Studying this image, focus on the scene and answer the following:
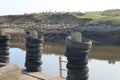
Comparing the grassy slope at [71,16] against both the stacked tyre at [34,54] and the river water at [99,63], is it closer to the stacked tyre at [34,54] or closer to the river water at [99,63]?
the river water at [99,63]

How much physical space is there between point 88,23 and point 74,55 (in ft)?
115

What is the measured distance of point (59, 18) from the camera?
188ft

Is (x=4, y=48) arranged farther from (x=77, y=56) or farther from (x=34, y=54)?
(x=77, y=56)

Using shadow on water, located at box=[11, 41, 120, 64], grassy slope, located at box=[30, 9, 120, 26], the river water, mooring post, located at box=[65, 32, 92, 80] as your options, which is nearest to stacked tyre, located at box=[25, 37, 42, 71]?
mooring post, located at box=[65, 32, 92, 80]

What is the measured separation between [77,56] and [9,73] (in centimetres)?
232

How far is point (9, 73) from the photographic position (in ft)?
34.3

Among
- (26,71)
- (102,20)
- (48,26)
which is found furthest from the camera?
(48,26)

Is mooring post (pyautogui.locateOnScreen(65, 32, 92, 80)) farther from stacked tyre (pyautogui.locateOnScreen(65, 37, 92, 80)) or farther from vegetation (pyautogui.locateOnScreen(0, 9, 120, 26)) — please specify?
vegetation (pyautogui.locateOnScreen(0, 9, 120, 26))

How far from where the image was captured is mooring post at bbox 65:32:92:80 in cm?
1106

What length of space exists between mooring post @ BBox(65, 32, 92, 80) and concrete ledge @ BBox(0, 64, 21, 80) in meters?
1.80

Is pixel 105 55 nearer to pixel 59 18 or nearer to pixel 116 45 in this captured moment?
pixel 116 45

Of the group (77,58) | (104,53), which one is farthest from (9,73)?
(104,53)

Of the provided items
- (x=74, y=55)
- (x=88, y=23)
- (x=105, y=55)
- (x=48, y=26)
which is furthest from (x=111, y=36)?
(x=74, y=55)

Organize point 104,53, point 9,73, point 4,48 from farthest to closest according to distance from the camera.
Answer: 1. point 104,53
2. point 4,48
3. point 9,73
